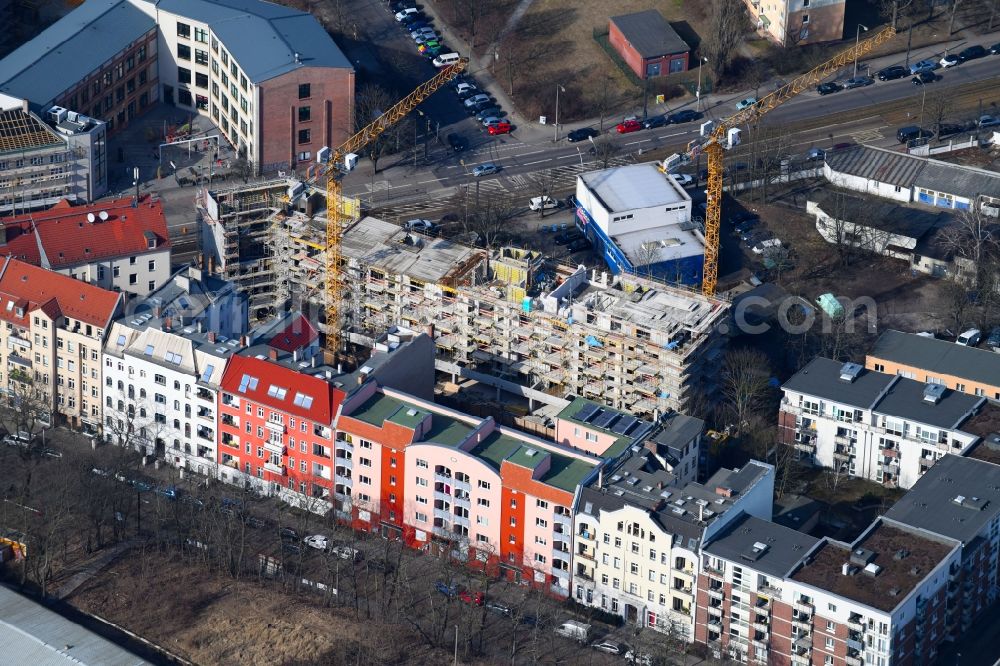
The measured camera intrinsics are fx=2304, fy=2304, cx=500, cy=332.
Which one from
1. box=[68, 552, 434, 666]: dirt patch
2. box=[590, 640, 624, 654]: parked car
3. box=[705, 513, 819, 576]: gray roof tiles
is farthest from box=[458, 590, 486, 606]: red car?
box=[705, 513, 819, 576]: gray roof tiles

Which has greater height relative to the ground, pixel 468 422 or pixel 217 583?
pixel 468 422

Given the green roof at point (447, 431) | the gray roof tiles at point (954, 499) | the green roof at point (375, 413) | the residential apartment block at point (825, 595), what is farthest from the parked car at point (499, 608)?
the gray roof tiles at point (954, 499)

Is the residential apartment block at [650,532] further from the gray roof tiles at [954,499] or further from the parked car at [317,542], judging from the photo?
the parked car at [317,542]

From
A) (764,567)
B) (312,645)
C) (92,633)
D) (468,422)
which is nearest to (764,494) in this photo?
(764,567)

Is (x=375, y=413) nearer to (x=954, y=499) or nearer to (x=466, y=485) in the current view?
(x=466, y=485)

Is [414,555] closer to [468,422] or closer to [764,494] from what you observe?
[468,422]

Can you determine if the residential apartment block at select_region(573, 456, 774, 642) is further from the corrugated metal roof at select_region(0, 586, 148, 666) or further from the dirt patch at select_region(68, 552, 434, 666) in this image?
the corrugated metal roof at select_region(0, 586, 148, 666)
